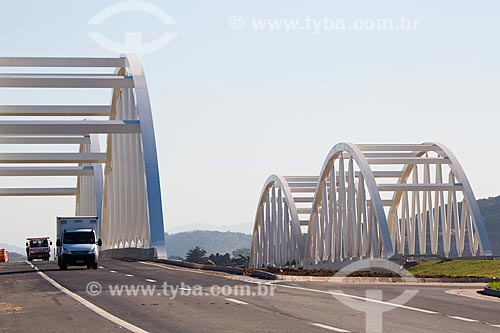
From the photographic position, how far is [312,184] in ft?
320

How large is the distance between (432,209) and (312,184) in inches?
938

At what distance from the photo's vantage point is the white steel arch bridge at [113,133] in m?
56.6

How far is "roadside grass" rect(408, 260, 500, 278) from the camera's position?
47281 millimetres

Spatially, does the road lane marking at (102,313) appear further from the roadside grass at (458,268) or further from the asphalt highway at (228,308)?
the roadside grass at (458,268)

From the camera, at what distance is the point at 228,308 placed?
69.0ft

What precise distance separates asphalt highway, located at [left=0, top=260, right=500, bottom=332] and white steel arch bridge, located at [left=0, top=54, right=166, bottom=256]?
24689 millimetres

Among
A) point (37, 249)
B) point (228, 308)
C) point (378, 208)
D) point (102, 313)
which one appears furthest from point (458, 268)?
point (37, 249)

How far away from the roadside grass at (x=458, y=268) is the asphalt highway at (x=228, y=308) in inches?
640

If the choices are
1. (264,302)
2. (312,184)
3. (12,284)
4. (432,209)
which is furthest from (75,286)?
(312,184)

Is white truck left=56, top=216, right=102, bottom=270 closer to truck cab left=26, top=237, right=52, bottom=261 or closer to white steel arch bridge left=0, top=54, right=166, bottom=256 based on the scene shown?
white steel arch bridge left=0, top=54, right=166, bottom=256

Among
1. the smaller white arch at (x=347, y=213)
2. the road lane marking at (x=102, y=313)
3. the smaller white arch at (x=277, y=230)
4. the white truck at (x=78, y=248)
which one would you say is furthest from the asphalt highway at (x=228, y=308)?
the smaller white arch at (x=277, y=230)

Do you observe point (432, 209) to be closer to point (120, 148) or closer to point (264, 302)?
point (120, 148)

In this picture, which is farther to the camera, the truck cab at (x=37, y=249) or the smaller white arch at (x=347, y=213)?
the truck cab at (x=37, y=249)

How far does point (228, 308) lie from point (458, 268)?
33211 millimetres
